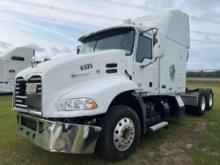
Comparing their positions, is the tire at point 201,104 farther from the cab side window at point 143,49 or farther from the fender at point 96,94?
the fender at point 96,94

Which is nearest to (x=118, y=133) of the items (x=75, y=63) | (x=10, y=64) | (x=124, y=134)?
(x=124, y=134)

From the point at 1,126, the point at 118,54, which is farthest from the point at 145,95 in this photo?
the point at 1,126

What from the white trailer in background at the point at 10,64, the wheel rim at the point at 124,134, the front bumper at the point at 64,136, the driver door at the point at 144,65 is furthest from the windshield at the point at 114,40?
the white trailer in background at the point at 10,64

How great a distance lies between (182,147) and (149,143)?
0.75m

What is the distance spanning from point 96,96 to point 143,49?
2.34 m

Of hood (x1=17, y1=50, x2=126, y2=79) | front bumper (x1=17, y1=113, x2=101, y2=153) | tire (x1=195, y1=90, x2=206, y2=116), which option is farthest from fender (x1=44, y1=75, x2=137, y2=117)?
tire (x1=195, y1=90, x2=206, y2=116)

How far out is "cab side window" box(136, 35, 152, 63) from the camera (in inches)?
223

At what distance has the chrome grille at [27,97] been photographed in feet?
13.4

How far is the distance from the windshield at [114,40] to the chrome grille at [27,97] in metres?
2.02

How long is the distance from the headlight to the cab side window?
211cm

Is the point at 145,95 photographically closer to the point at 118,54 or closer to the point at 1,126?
the point at 118,54

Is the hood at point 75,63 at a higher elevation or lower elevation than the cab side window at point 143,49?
lower

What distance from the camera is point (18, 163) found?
4.46 metres

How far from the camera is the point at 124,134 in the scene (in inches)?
184
